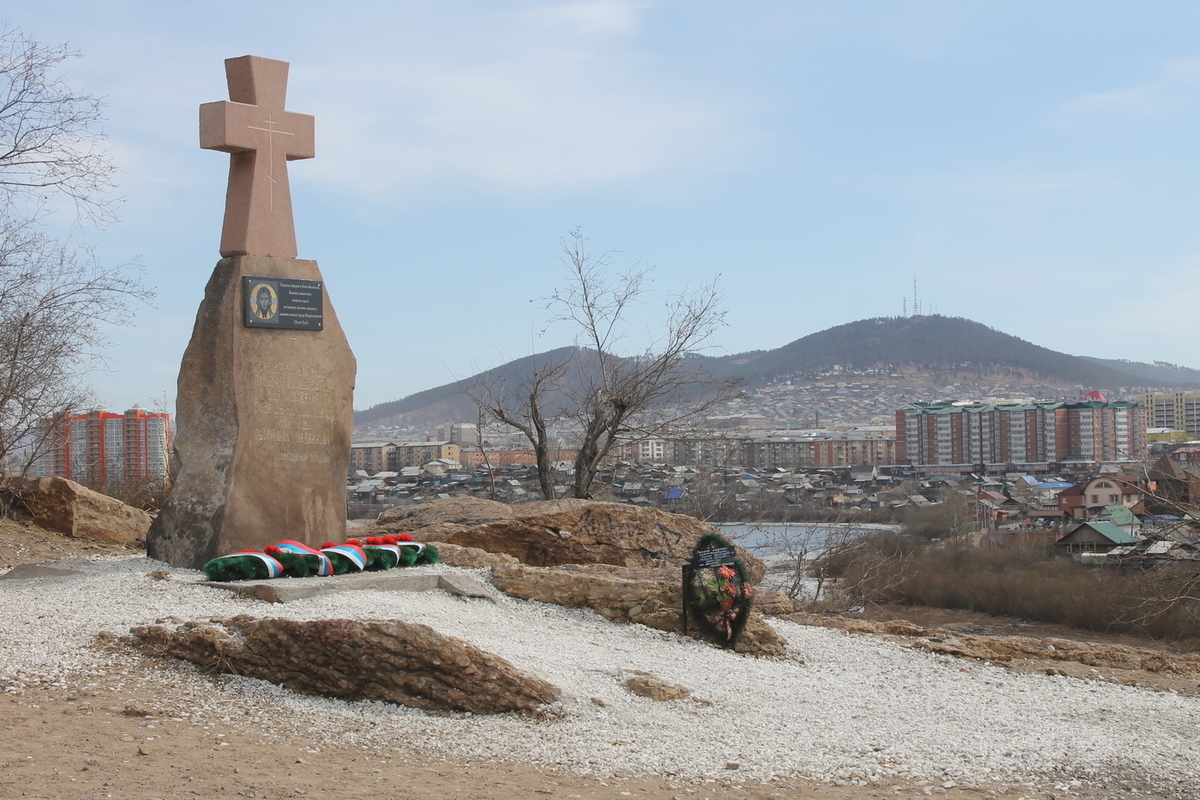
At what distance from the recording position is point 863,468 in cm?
5031

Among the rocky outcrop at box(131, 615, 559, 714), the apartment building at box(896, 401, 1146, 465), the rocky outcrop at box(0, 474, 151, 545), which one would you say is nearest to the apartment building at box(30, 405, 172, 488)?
the rocky outcrop at box(0, 474, 151, 545)

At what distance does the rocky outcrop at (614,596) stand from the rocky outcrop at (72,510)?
19.7ft

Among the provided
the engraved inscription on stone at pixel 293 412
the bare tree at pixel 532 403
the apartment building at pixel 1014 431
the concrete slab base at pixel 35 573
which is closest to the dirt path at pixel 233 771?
the concrete slab base at pixel 35 573

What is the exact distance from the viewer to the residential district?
16.2m

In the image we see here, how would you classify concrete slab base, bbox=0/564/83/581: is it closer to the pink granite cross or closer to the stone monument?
the stone monument

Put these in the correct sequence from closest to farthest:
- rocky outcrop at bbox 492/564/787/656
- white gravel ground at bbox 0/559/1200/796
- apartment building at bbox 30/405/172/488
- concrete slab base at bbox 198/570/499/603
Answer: white gravel ground at bbox 0/559/1200/796 < concrete slab base at bbox 198/570/499/603 < rocky outcrop at bbox 492/564/787/656 < apartment building at bbox 30/405/172/488

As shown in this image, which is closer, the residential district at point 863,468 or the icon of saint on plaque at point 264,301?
the icon of saint on plaque at point 264,301

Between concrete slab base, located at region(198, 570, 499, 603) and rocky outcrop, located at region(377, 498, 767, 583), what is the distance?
276cm

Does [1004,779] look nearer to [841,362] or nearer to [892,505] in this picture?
[892,505]

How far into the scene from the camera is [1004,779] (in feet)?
16.5

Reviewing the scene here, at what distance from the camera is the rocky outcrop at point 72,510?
38.6 feet

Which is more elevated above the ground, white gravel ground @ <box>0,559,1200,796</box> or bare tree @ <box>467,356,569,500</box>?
bare tree @ <box>467,356,569,500</box>

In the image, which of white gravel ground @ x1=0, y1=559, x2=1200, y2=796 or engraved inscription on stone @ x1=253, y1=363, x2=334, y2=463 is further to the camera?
engraved inscription on stone @ x1=253, y1=363, x2=334, y2=463

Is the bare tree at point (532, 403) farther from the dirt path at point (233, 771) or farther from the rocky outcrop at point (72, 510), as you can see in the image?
the dirt path at point (233, 771)
